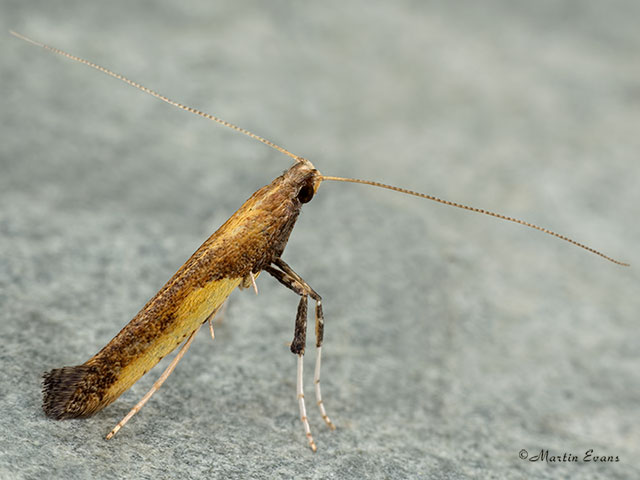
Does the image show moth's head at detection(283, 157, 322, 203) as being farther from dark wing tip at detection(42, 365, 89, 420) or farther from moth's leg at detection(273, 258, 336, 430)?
dark wing tip at detection(42, 365, 89, 420)

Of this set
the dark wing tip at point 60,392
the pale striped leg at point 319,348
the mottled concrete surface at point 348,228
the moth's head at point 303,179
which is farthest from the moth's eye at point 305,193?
the dark wing tip at point 60,392

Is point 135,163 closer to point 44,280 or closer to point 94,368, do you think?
point 44,280

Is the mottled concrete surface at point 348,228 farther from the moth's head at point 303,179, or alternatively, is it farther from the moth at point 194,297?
the moth's head at point 303,179

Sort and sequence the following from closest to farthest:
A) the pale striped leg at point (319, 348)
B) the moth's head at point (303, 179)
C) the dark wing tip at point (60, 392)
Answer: the dark wing tip at point (60, 392)
the moth's head at point (303, 179)
the pale striped leg at point (319, 348)

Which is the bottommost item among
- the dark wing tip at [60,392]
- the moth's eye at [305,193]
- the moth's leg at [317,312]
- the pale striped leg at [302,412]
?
the dark wing tip at [60,392]

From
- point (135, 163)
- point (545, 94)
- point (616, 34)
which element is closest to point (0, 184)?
point (135, 163)

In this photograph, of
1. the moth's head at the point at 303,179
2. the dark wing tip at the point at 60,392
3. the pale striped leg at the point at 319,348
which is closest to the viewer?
the dark wing tip at the point at 60,392
